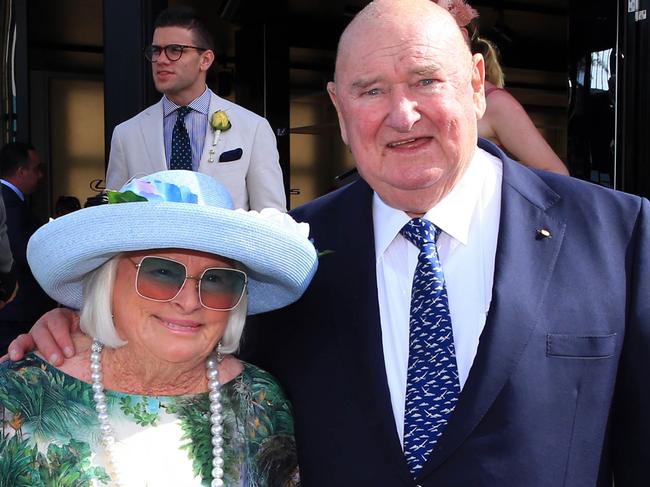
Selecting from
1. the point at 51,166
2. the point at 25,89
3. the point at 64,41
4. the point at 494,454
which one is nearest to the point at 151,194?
the point at 494,454

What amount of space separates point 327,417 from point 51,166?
11278 millimetres

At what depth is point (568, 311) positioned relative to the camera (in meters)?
1.84

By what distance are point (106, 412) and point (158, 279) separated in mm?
315

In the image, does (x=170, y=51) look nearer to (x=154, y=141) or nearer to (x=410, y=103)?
(x=154, y=141)

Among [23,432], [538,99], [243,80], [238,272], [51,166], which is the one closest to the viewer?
[23,432]

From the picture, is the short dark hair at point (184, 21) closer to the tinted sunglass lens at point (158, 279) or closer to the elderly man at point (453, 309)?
the elderly man at point (453, 309)

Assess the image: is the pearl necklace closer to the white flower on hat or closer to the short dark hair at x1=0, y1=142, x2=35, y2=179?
the white flower on hat

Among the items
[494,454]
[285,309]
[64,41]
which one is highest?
[64,41]

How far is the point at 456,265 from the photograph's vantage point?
6.53 feet

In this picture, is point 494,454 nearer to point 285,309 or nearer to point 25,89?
point 285,309

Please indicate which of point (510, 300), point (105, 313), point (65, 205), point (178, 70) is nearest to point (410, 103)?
point (510, 300)

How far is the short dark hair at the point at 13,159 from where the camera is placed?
5832mm

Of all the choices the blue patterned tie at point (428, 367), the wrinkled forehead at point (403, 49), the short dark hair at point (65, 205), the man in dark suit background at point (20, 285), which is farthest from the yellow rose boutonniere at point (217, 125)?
the short dark hair at point (65, 205)

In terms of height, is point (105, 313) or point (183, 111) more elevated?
point (183, 111)
